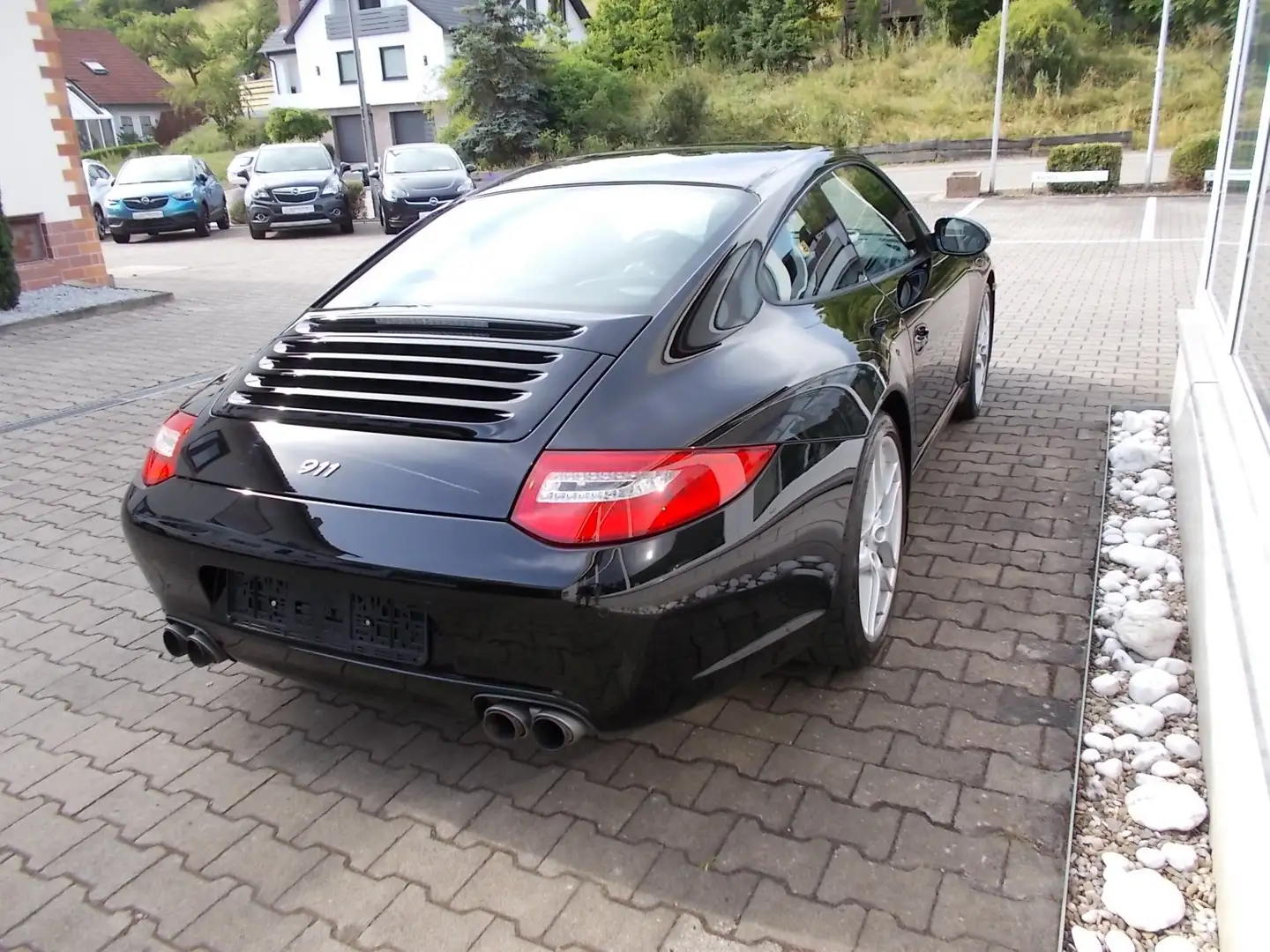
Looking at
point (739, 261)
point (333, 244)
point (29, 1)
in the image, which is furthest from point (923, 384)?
point (333, 244)

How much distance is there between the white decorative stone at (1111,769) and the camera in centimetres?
256

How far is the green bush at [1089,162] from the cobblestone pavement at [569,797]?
17.4 m

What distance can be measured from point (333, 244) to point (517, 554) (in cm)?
1607

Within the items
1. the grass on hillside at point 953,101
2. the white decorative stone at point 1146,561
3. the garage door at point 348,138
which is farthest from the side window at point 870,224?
the garage door at point 348,138

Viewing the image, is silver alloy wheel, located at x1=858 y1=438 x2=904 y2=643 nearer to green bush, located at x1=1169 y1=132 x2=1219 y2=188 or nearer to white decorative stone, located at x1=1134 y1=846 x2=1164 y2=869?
white decorative stone, located at x1=1134 y1=846 x2=1164 y2=869

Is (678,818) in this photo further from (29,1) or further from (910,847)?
(29,1)

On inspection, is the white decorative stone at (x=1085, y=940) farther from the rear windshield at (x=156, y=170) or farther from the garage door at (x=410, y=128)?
the garage door at (x=410, y=128)

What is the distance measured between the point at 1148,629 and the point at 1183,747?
0.58 m

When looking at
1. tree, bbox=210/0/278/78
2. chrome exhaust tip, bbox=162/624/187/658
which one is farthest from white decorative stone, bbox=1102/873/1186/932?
tree, bbox=210/0/278/78

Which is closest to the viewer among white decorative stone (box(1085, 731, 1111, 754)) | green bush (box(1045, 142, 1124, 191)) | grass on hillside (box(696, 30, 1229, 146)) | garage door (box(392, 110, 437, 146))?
white decorative stone (box(1085, 731, 1111, 754))

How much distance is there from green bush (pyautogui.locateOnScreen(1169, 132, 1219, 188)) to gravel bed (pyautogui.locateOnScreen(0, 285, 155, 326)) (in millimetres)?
17728

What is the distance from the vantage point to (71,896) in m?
2.37

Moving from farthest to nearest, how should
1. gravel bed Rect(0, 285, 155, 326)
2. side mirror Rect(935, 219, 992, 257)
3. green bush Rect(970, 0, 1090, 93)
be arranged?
green bush Rect(970, 0, 1090, 93) < gravel bed Rect(0, 285, 155, 326) < side mirror Rect(935, 219, 992, 257)

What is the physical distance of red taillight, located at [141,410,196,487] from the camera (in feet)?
8.92
